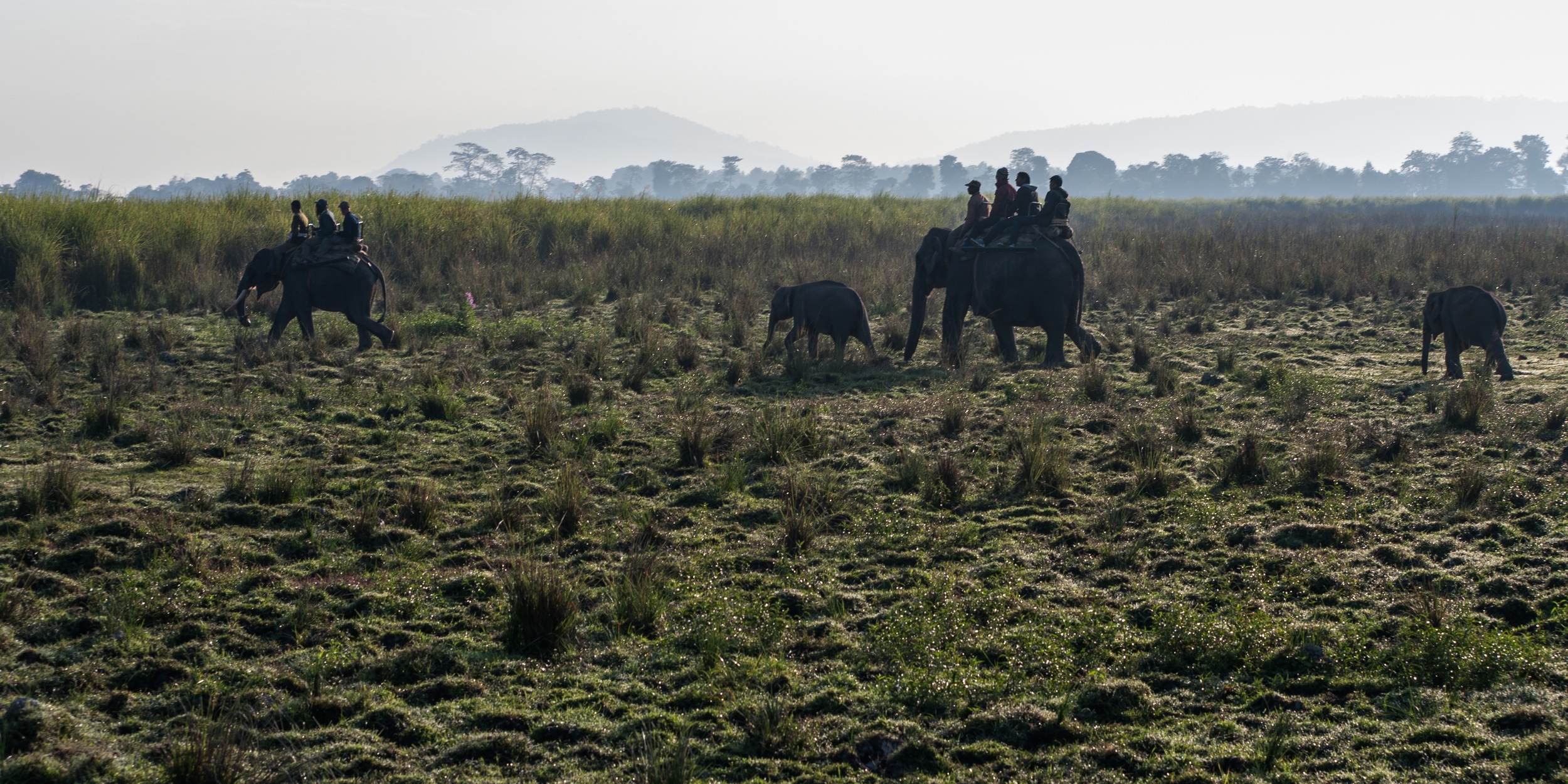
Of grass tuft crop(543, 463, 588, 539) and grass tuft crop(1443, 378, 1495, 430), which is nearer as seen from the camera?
grass tuft crop(543, 463, 588, 539)

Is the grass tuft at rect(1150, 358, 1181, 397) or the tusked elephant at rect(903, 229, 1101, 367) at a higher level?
the tusked elephant at rect(903, 229, 1101, 367)

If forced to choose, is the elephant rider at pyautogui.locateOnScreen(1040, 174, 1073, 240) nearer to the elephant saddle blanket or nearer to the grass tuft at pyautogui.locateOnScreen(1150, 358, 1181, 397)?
the grass tuft at pyautogui.locateOnScreen(1150, 358, 1181, 397)

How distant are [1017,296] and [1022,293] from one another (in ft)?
0.20

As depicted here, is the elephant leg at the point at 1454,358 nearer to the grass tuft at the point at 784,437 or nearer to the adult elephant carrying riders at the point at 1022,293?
the adult elephant carrying riders at the point at 1022,293

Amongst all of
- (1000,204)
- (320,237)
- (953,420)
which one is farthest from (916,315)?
(320,237)

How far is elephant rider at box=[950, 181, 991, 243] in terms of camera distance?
444 inches

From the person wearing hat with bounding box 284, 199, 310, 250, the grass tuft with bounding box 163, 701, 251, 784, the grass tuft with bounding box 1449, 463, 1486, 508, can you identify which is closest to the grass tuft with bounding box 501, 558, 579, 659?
the grass tuft with bounding box 163, 701, 251, 784

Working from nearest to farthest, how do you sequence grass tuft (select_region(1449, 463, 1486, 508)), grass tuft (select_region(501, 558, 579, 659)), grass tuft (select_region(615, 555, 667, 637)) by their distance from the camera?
grass tuft (select_region(501, 558, 579, 659)), grass tuft (select_region(615, 555, 667, 637)), grass tuft (select_region(1449, 463, 1486, 508))

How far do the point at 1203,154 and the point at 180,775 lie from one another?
13568 cm

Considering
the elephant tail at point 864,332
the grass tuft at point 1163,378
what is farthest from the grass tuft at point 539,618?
the elephant tail at point 864,332

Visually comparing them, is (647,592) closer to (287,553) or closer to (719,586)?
(719,586)

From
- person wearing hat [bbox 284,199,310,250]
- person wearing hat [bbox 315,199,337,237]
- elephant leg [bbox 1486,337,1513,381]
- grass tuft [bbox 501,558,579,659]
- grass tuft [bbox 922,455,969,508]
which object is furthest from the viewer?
person wearing hat [bbox 284,199,310,250]

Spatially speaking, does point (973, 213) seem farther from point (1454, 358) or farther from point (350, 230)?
point (350, 230)

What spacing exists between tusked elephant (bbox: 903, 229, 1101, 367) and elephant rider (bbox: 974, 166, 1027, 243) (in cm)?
28
